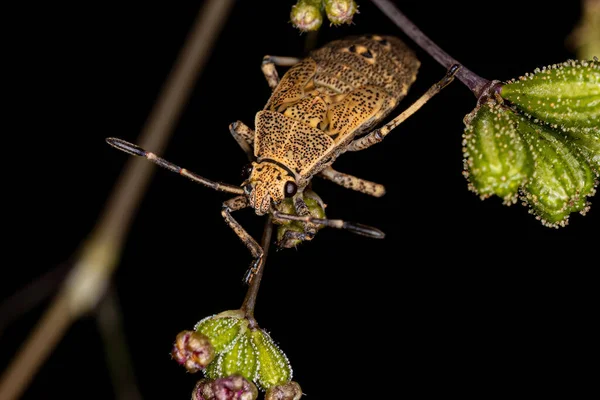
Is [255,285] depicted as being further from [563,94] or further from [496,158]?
[563,94]

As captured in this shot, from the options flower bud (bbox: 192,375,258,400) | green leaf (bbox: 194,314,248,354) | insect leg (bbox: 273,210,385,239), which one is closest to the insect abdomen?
insect leg (bbox: 273,210,385,239)

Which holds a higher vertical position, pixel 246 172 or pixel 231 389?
pixel 246 172

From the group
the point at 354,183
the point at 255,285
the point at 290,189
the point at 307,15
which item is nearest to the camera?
the point at 255,285

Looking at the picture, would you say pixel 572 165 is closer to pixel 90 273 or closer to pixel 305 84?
pixel 305 84

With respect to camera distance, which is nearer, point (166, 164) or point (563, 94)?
point (563, 94)

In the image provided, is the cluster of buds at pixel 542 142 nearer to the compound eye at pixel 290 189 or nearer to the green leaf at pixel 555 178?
the green leaf at pixel 555 178

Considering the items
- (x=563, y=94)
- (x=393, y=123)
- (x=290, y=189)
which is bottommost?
(x=290, y=189)

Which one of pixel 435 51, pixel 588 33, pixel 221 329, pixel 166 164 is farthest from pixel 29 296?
pixel 588 33
